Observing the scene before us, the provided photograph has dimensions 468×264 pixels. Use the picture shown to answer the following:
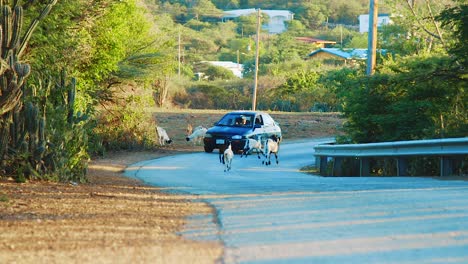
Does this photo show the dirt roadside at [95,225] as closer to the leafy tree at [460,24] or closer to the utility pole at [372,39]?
the leafy tree at [460,24]

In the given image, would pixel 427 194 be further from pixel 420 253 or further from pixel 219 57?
pixel 219 57

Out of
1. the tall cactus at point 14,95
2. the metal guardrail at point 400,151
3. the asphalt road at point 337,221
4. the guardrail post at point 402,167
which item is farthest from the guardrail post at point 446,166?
the tall cactus at point 14,95

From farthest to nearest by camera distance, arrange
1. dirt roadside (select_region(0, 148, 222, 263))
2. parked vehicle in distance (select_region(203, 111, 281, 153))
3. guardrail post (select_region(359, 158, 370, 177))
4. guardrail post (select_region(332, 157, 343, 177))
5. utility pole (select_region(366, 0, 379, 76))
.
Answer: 1. parked vehicle in distance (select_region(203, 111, 281, 153))
2. utility pole (select_region(366, 0, 379, 76))
3. guardrail post (select_region(332, 157, 343, 177))
4. guardrail post (select_region(359, 158, 370, 177))
5. dirt roadside (select_region(0, 148, 222, 263))

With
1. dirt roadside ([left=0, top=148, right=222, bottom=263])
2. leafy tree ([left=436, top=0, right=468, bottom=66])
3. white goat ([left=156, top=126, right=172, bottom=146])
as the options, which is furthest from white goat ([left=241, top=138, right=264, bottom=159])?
dirt roadside ([left=0, top=148, right=222, bottom=263])

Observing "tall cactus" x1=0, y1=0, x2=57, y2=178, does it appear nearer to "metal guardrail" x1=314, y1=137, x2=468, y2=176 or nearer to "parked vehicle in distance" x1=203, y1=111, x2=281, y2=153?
"metal guardrail" x1=314, y1=137, x2=468, y2=176

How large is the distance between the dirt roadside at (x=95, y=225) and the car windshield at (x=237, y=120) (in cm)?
1622

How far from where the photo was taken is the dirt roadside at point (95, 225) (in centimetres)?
839

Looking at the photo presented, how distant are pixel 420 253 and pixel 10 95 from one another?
29.6ft

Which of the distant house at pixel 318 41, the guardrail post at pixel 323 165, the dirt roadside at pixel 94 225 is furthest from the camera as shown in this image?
the distant house at pixel 318 41

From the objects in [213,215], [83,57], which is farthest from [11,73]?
[83,57]

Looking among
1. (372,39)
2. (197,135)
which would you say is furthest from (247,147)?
(197,135)

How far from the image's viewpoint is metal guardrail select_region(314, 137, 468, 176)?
17422 mm

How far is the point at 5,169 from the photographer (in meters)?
16.1

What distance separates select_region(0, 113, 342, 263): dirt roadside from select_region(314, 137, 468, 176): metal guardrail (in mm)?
5679
